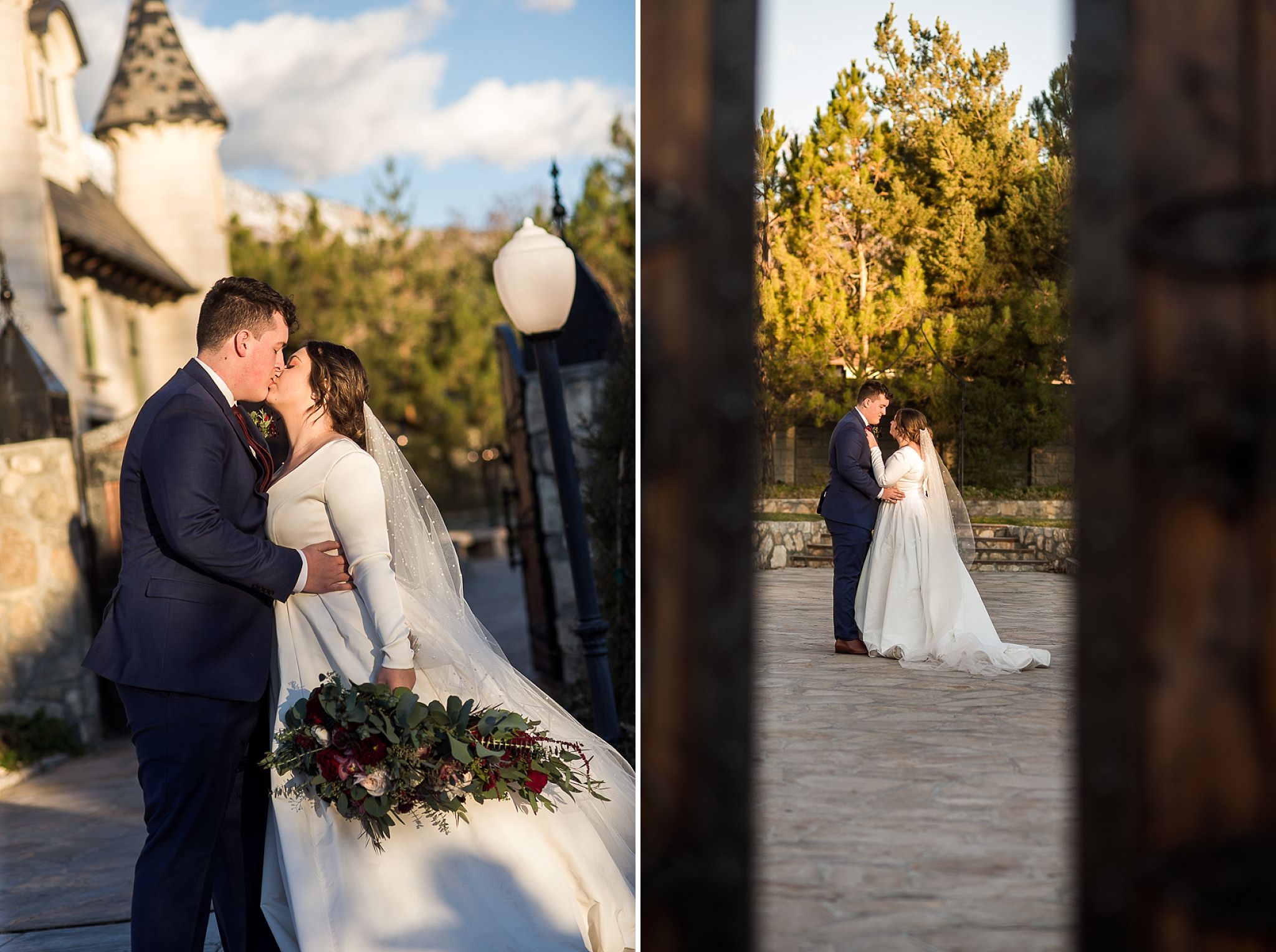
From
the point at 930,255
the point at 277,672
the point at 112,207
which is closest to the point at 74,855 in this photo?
the point at 277,672

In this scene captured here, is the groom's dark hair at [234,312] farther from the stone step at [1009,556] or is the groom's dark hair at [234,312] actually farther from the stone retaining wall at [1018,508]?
the stone step at [1009,556]

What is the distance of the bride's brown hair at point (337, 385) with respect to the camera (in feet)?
11.5

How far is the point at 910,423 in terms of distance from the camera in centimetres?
433

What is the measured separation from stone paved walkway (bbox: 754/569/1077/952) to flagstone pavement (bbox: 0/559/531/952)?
2.03m

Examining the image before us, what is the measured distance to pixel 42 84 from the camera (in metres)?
15.3

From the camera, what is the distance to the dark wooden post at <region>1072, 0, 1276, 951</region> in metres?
1.35

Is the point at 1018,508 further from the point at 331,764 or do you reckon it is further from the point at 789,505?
the point at 331,764

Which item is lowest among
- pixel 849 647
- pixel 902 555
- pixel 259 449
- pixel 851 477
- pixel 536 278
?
pixel 849 647

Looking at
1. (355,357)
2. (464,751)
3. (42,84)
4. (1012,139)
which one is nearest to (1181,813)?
(464,751)

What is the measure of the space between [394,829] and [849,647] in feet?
8.29

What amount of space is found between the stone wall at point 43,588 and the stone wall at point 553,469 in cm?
309

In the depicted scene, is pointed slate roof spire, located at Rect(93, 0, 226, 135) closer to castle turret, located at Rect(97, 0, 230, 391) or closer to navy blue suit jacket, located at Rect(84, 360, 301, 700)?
castle turret, located at Rect(97, 0, 230, 391)

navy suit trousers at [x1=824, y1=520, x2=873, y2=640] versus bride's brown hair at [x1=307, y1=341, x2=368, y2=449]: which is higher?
bride's brown hair at [x1=307, y1=341, x2=368, y2=449]

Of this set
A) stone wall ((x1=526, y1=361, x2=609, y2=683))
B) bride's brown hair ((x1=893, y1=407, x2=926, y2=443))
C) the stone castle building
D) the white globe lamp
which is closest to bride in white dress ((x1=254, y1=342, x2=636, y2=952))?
the white globe lamp
